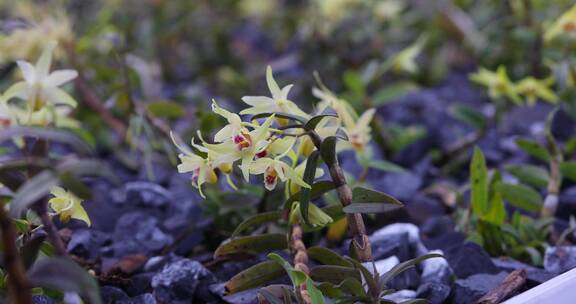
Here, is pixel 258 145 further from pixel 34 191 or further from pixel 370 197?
pixel 34 191

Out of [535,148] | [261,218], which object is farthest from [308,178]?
[535,148]

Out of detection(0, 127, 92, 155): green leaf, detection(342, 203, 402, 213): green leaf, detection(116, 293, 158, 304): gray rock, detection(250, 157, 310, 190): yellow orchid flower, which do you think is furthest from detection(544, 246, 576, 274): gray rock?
detection(0, 127, 92, 155): green leaf

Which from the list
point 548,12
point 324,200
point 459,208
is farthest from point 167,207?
point 548,12

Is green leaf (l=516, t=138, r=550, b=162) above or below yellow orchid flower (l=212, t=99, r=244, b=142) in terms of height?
below

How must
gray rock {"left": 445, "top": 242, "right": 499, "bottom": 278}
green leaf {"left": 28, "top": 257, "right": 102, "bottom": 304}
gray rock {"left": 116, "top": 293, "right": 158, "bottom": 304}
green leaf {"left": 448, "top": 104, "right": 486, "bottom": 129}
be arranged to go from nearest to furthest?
green leaf {"left": 28, "top": 257, "right": 102, "bottom": 304}, gray rock {"left": 116, "top": 293, "right": 158, "bottom": 304}, gray rock {"left": 445, "top": 242, "right": 499, "bottom": 278}, green leaf {"left": 448, "top": 104, "right": 486, "bottom": 129}

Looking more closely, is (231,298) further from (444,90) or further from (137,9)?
(137,9)

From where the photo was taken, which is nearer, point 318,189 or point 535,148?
point 318,189

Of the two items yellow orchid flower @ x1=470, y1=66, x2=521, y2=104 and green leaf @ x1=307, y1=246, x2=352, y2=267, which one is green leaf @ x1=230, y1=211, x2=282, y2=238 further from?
yellow orchid flower @ x1=470, y1=66, x2=521, y2=104

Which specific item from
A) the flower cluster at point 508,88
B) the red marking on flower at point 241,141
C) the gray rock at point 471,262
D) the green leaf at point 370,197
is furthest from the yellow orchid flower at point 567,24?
the red marking on flower at point 241,141
